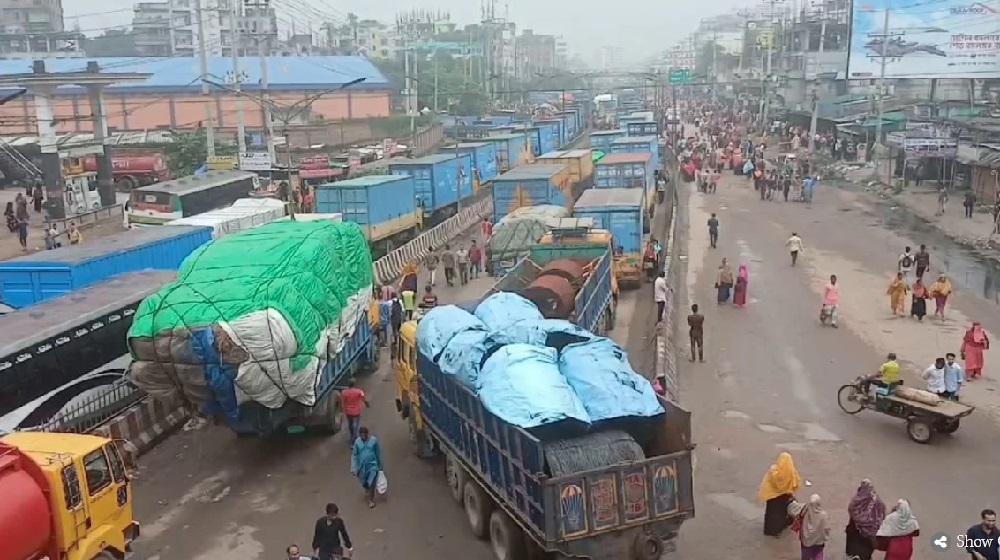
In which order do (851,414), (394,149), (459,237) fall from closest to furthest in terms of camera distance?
(851,414), (459,237), (394,149)

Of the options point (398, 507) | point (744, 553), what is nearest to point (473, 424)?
point (398, 507)

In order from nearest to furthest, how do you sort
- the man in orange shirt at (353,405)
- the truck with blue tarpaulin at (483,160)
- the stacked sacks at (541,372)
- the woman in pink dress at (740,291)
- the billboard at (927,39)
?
the stacked sacks at (541,372) < the man in orange shirt at (353,405) < the woman in pink dress at (740,291) < the truck with blue tarpaulin at (483,160) < the billboard at (927,39)

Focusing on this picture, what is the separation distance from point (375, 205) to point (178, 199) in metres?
7.03

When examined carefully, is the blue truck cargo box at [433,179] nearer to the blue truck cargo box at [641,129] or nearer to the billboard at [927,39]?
the blue truck cargo box at [641,129]

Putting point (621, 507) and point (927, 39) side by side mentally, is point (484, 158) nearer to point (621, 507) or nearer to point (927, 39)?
point (927, 39)

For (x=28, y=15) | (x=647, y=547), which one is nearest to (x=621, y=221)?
(x=647, y=547)

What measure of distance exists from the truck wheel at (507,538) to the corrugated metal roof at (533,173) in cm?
2000

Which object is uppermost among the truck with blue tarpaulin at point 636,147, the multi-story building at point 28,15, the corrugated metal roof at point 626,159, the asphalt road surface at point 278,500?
the multi-story building at point 28,15

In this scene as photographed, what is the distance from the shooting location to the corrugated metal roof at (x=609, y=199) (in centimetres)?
2478

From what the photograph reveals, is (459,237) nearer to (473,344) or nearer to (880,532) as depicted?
(473,344)

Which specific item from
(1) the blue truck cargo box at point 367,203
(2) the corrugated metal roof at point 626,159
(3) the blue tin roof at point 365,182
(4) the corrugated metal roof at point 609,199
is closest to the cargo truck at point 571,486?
(4) the corrugated metal roof at point 609,199

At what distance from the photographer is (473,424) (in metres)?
10.3

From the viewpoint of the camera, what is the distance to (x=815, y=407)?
1477 centimetres

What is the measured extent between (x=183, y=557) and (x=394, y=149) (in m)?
51.8
